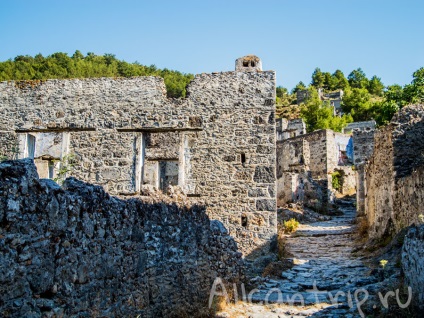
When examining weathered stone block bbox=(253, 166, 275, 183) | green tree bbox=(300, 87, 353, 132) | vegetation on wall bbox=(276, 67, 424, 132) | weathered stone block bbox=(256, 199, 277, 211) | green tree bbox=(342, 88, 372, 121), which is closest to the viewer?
weathered stone block bbox=(256, 199, 277, 211)

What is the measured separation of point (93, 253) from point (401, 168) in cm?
808

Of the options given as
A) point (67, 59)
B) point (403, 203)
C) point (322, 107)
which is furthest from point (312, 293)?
point (67, 59)

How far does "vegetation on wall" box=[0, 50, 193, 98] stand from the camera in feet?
110

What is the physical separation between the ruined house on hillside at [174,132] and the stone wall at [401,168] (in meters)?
2.71

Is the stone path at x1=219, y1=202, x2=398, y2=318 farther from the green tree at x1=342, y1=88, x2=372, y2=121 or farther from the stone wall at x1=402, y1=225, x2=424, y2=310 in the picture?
the green tree at x1=342, y1=88, x2=372, y2=121

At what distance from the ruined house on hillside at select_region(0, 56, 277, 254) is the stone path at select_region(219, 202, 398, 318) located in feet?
4.63

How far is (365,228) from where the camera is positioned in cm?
1450

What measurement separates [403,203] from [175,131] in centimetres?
539

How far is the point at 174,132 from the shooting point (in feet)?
38.1

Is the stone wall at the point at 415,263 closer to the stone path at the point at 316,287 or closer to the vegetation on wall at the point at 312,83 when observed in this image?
the stone path at the point at 316,287

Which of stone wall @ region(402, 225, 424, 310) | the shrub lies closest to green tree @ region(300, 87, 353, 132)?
the shrub

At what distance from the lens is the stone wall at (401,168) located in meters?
9.17

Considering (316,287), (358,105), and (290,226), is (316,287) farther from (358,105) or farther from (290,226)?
(358,105)

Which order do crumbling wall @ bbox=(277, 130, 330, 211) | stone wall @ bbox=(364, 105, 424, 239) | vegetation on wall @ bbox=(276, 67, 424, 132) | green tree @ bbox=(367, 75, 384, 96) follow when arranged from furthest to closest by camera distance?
green tree @ bbox=(367, 75, 384, 96), vegetation on wall @ bbox=(276, 67, 424, 132), crumbling wall @ bbox=(277, 130, 330, 211), stone wall @ bbox=(364, 105, 424, 239)
